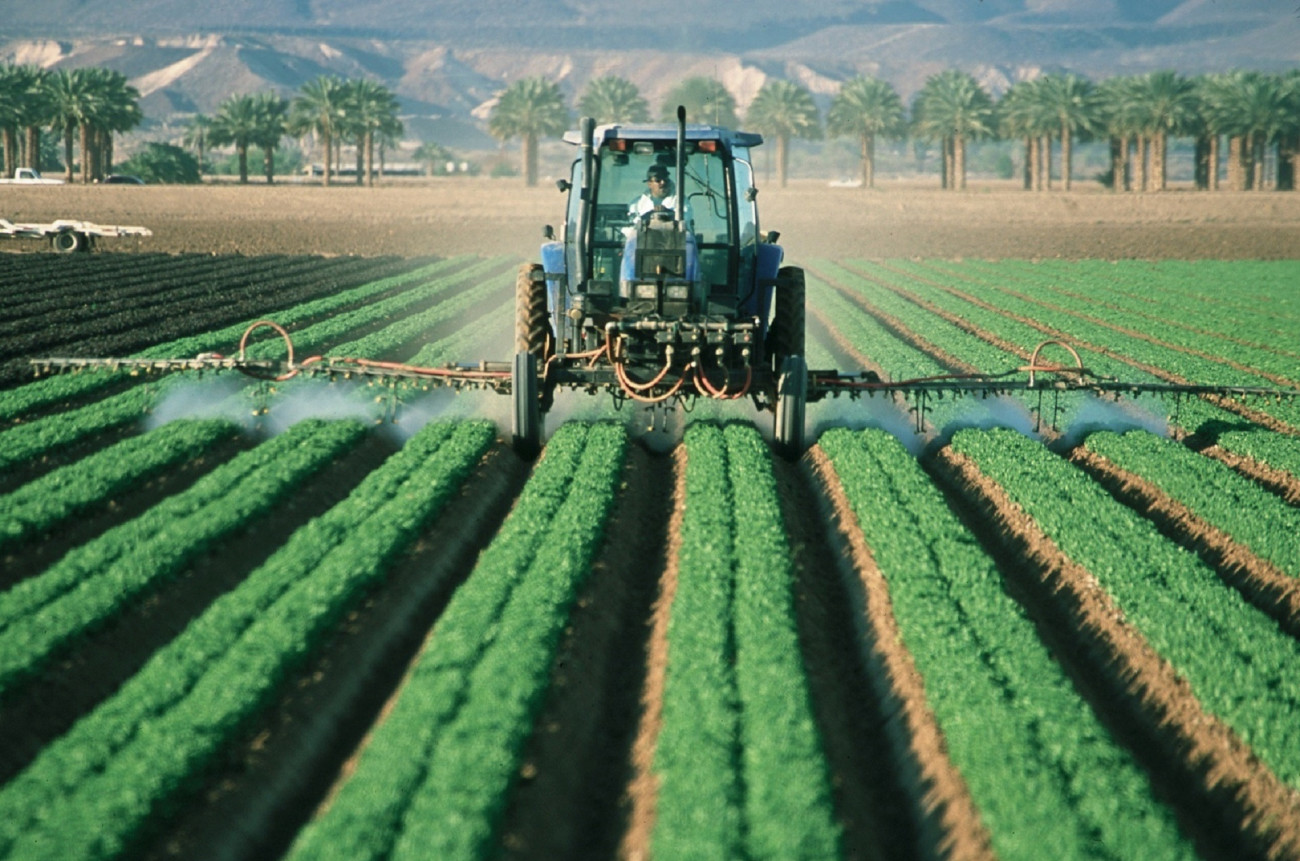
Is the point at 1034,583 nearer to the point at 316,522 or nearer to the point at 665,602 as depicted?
the point at 665,602

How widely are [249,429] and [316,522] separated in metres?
3.97

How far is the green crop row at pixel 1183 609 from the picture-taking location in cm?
706

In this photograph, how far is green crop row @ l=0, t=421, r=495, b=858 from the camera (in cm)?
579

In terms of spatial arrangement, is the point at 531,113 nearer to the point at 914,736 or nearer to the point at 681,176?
the point at 681,176

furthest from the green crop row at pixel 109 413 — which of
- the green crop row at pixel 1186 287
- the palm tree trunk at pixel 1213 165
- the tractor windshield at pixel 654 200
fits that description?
the palm tree trunk at pixel 1213 165

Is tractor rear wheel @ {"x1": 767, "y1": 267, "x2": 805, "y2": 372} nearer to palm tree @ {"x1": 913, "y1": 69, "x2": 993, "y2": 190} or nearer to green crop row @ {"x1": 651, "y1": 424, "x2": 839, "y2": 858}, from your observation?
green crop row @ {"x1": 651, "y1": 424, "x2": 839, "y2": 858}

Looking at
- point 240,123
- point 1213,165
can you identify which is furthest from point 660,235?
point 240,123

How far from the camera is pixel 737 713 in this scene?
6840 millimetres

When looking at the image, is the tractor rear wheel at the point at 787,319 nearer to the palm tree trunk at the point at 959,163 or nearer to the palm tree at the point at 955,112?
the palm tree trunk at the point at 959,163

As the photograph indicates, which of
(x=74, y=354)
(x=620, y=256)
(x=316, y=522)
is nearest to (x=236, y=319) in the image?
(x=74, y=354)

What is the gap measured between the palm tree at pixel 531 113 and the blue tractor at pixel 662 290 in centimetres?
7263

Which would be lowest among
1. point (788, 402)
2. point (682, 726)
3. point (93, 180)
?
point (682, 726)

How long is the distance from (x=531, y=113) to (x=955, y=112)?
2601cm

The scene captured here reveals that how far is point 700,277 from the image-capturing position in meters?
12.5
